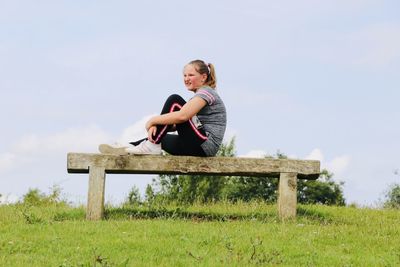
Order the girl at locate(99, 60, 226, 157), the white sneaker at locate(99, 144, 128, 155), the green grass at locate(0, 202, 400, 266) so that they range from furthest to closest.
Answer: the white sneaker at locate(99, 144, 128, 155) < the girl at locate(99, 60, 226, 157) < the green grass at locate(0, 202, 400, 266)

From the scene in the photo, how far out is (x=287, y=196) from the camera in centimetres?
1065

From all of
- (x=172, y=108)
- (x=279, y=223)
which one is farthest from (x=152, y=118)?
(x=279, y=223)

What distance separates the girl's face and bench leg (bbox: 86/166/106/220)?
1.81 metres

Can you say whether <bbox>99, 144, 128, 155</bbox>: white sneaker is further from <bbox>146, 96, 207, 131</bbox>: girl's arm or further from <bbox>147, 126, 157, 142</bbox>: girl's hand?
<bbox>146, 96, 207, 131</bbox>: girl's arm

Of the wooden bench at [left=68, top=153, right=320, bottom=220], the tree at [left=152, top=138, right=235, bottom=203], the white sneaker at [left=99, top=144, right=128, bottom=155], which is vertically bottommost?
the tree at [left=152, top=138, right=235, bottom=203]

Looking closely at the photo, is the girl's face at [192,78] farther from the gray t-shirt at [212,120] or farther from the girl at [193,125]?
the gray t-shirt at [212,120]

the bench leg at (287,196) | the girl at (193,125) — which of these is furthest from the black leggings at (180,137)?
the bench leg at (287,196)

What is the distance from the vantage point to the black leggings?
9.95m

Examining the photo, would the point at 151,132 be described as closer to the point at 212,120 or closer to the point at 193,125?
the point at 193,125

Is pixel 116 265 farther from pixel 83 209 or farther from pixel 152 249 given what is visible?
pixel 83 209

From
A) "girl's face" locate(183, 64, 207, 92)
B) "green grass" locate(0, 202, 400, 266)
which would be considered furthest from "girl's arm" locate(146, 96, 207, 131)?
"green grass" locate(0, 202, 400, 266)

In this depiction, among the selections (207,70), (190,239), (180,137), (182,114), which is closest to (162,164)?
(180,137)

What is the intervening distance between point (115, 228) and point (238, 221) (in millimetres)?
1973

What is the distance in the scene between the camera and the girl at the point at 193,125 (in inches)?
391
